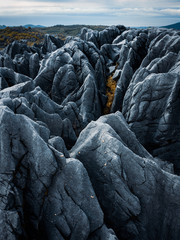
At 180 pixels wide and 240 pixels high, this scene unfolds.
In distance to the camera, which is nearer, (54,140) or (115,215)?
(115,215)

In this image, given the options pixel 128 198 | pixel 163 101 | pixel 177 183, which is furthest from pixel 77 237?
pixel 163 101

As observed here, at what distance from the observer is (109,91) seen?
2030 inches

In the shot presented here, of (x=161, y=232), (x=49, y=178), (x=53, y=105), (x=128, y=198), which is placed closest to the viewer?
(x=49, y=178)

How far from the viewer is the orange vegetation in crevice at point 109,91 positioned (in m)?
44.9

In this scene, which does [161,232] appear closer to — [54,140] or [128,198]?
[128,198]

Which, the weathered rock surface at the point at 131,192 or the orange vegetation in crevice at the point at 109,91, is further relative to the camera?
the orange vegetation in crevice at the point at 109,91

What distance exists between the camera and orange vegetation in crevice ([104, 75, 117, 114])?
147ft

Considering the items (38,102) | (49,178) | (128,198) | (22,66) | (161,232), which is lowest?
(161,232)

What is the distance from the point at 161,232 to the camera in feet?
47.5

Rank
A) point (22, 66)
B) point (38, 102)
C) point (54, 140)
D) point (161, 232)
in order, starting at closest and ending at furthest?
point (161, 232) < point (54, 140) < point (38, 102) < point (22, 66)

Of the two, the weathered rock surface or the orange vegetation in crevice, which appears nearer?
the weathered rock surface

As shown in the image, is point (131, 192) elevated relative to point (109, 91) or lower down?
lower down

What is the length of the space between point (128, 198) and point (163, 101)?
63.8ft

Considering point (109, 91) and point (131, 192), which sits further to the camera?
point (109, 91)
